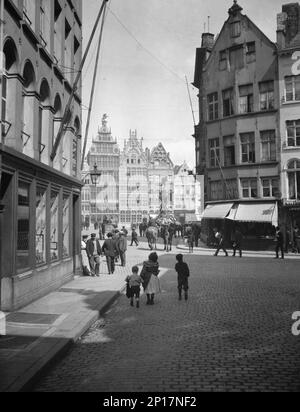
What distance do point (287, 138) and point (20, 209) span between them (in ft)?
74.6

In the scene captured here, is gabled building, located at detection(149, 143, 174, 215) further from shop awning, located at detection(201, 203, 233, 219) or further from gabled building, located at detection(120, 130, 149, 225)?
shop awning, located at detection(201, 203, 233, 219)

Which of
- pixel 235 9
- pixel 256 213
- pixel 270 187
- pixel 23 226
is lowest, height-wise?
pixel 23 226

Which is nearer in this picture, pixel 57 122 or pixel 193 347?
pixel 193 347

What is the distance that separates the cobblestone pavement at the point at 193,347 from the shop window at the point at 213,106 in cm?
2210

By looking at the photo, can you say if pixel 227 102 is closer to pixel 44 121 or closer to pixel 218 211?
pixel 218 211

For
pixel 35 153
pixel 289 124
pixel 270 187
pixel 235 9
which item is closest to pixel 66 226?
pixel 35 153

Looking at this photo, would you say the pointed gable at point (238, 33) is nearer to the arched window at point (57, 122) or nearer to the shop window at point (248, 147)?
the shop window at point (248, 147)

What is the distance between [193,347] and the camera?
276 inches

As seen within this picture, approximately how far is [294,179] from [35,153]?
21.1 meters

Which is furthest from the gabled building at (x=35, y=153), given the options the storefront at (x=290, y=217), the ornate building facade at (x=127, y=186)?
the ornate building facade at (x=127, y=186)

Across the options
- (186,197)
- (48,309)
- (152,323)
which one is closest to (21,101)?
(48,309)

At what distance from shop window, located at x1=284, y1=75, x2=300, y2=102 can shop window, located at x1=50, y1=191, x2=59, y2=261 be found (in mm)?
20810
